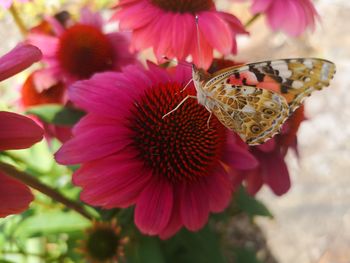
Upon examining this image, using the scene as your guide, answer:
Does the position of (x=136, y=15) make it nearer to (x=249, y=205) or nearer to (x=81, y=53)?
(x=81, y=53)

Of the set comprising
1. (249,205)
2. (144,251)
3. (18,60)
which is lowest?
(249,205)

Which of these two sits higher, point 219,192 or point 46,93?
point 46,93

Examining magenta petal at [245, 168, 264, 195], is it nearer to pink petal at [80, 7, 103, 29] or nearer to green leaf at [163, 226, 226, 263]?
green leaf at [163, 226, 226, 263]

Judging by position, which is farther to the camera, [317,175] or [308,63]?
[317,175]

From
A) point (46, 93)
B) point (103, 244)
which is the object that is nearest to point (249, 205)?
point (103, 244)

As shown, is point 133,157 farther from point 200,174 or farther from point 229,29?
point 229,29

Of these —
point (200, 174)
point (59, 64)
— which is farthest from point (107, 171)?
point (59, 64)

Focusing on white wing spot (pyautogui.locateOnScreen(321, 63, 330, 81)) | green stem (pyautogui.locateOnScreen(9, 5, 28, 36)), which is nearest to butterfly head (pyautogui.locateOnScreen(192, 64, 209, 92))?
white wing spot (pyautogui.locateOnScreen(321, 63, 330, 81))

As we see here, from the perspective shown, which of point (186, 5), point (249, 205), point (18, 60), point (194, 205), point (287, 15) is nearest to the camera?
point (18, 60)
